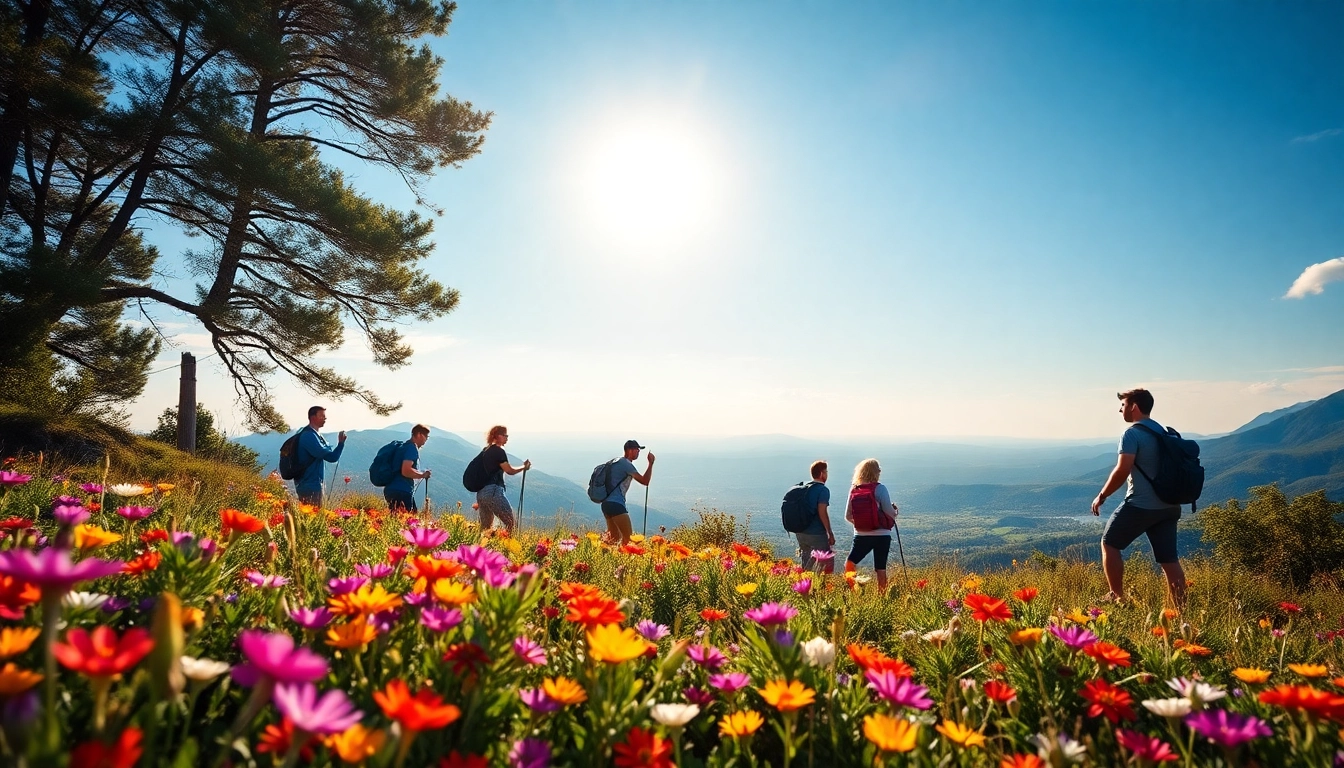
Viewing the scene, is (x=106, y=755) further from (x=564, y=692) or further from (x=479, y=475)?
(x=479, y=475)

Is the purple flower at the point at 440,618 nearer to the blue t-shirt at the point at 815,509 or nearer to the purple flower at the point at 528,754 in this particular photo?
the purple flower at the point at 528,754

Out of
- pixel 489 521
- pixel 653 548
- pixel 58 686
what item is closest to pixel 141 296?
pixel 489 521

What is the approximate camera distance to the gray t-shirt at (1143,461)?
5.22 metres

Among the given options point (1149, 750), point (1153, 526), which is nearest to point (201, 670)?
point (1149, 750)

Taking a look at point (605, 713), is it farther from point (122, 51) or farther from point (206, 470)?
point (122, 51)

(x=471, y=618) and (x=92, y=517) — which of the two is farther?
(x=92, y=517)

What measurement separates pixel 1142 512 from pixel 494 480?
23.9ft

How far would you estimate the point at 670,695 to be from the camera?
153cm

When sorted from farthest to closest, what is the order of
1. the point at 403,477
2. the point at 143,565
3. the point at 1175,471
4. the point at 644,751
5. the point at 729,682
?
the point at 403,477, the point at 1175,471, the point at 143,565, the point at 729,682, the point at 644,751

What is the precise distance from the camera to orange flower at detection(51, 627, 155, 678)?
0.70m

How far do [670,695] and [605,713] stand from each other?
0.39m

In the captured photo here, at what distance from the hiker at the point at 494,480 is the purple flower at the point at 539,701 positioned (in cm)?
657

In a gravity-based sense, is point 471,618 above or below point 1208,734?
above

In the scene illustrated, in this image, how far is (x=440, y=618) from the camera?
125cm
